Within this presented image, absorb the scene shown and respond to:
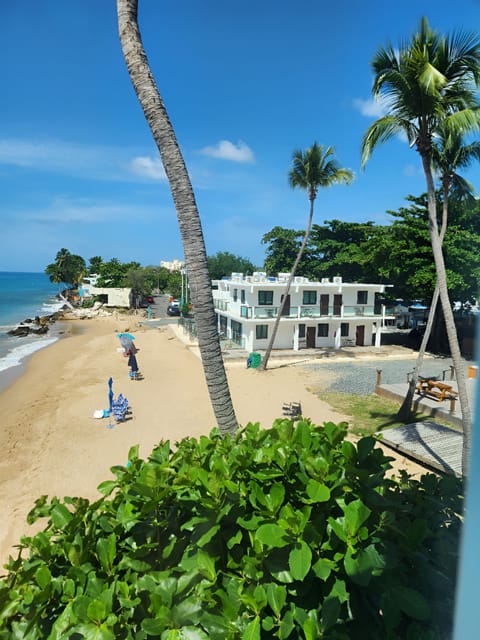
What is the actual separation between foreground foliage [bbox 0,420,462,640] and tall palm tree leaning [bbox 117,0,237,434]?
94.2 inches

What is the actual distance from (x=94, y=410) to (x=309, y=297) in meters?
17.1

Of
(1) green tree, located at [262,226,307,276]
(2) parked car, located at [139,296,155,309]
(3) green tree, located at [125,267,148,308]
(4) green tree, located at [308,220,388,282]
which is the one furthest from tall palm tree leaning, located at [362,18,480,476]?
(2) parked car, located at [139,296,155,309]

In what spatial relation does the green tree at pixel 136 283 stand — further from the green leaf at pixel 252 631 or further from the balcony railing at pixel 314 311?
the green leaf at pixel 252 631

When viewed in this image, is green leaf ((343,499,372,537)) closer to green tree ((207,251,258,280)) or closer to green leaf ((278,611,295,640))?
green leaf ((278,611,295,640))

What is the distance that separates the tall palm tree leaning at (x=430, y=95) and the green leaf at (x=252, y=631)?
673 centimetres

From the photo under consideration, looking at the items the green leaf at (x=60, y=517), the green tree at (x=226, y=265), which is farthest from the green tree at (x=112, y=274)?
the green leaf at (x=60, y=517)

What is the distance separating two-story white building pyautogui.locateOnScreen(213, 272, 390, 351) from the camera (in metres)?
26.0

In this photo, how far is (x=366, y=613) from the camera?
2107 millimetres

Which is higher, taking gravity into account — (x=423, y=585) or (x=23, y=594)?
(x=423, y=585)

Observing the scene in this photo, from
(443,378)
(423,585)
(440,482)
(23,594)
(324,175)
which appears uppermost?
(324,175)

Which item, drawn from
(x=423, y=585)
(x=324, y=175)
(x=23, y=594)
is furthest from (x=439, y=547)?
(x=324, y=175)

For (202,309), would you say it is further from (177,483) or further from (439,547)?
(439,547)

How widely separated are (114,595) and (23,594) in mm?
517

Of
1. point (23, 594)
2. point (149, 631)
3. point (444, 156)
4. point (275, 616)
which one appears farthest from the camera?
point (444, 156)
